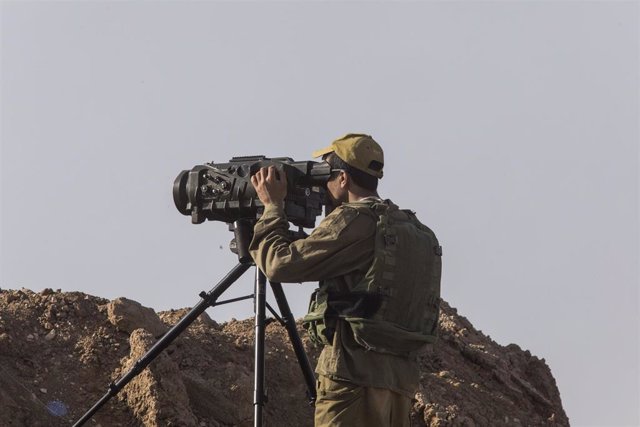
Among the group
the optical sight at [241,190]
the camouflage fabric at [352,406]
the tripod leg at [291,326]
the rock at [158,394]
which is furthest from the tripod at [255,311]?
the rock at [158,394]

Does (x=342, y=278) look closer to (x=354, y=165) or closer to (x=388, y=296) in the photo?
(x=388, y=296)

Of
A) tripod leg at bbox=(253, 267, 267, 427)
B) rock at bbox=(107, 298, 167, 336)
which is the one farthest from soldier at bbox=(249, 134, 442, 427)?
rock at bbox=(107, 298, 167, 336)

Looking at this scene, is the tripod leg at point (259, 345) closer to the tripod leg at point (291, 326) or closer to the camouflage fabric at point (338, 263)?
the tripod leg at point (291, 326)

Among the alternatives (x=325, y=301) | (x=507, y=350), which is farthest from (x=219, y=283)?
(x=507, y=350)

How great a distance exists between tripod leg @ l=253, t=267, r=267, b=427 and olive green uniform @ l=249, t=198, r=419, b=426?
2.14 feet

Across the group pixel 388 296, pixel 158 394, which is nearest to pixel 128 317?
pixel 158 394

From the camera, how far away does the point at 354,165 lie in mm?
6086

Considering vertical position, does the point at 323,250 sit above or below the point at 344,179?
below

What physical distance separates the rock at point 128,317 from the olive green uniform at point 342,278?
141 inches

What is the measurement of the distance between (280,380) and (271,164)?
11.4 feet

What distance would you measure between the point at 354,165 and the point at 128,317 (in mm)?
3816

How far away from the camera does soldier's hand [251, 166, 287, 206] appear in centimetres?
619

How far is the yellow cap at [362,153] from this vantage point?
19.9ft

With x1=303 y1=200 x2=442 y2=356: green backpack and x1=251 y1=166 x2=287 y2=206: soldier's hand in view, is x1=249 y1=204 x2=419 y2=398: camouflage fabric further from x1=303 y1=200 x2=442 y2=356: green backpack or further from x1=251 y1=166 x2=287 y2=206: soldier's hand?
x1=251 y1=166 x2=287 y2=206: soldier's hand
